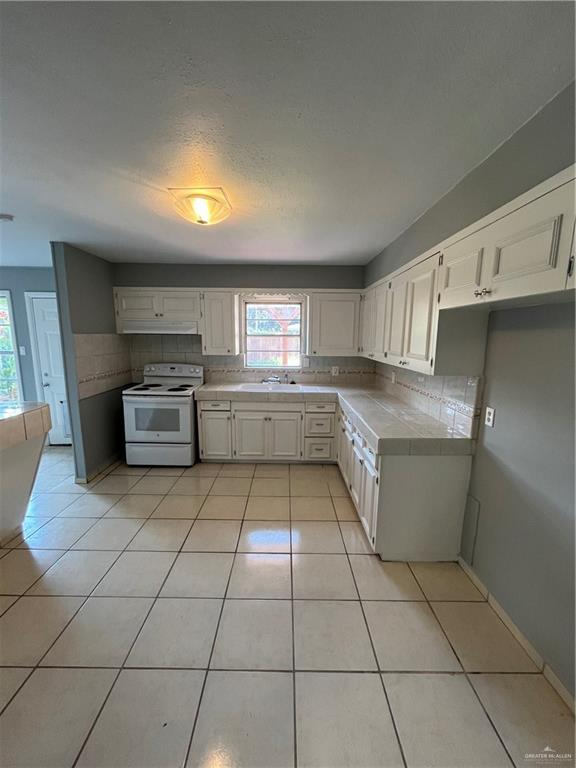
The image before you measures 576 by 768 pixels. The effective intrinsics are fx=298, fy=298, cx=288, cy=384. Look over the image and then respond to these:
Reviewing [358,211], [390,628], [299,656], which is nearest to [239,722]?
[299,656]

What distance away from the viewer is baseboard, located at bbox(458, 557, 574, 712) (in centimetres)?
127

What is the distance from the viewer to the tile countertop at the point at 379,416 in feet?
6.44

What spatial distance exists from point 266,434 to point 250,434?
0.19 m

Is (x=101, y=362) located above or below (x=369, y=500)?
above

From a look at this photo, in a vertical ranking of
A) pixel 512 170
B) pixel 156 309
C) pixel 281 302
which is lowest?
pixel 156 309

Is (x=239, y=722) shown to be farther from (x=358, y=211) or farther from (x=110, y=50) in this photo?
(x=358, y=211)

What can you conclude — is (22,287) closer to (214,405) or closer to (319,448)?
(214,405)

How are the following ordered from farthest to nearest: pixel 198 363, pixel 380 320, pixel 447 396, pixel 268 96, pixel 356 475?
pixel 198 363 → pixel 380 320 → pixel 356 475 → pixel 447 396 → pixel 268 96

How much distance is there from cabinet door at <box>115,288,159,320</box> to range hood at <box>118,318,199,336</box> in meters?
0.07

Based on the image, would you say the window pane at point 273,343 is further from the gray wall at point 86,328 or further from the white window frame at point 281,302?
the gray wall at point 86,328

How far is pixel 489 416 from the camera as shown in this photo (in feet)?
5.84

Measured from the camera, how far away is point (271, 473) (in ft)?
11.1

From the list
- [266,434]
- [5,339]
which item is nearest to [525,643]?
[266,434]

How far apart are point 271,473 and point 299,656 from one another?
6.52ft
